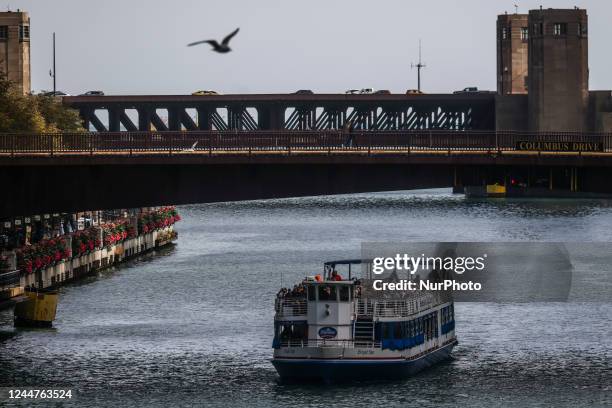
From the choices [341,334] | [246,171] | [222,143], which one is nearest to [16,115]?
[222,143]

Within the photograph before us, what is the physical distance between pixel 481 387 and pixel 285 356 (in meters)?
10.4

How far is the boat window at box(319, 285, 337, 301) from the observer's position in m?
102

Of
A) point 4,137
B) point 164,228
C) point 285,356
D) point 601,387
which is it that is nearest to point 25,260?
point 4,137

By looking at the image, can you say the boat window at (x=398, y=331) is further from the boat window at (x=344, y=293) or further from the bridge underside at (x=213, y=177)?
the bridge underside at (x=213, y=177)

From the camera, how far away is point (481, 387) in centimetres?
9938

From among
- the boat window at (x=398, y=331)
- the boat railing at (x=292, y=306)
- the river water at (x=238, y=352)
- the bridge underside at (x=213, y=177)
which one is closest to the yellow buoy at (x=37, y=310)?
the river water at (x=238, y=352)

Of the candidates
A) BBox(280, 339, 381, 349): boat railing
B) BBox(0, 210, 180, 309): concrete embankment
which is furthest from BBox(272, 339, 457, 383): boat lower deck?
BBox(0, 210, 180, 309): concrete embankment

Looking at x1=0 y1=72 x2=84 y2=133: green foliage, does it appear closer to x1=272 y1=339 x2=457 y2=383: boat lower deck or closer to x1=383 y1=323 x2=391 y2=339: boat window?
x1=272 y1=339 x2=457 y2=383: boat lower deck

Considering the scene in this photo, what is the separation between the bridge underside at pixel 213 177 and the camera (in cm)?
11019

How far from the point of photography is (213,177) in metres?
112

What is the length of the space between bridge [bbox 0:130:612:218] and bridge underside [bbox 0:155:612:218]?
57mm

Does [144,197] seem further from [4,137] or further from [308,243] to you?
[308,243]

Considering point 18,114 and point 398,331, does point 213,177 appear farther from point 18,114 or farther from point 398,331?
point 18,114

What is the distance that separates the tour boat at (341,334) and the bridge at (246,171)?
9945 mm
